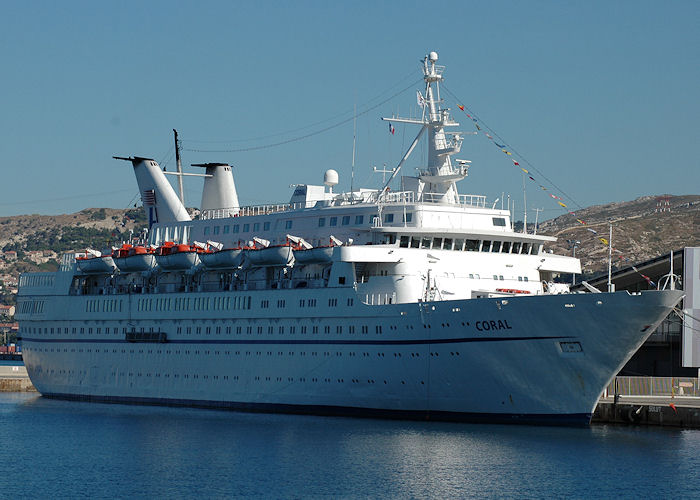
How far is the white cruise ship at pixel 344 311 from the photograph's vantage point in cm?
4212

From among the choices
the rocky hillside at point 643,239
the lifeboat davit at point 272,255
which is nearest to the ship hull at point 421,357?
the lifeboat davit at point 272,255

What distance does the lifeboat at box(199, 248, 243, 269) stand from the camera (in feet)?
177

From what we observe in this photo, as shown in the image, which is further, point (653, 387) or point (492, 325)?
point (653, 387)

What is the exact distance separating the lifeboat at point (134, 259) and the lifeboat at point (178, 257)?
673 millimetres

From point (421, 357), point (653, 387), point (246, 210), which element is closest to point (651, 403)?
point (653, 387)

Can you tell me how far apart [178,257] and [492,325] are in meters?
20.2

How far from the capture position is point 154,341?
2287 inches

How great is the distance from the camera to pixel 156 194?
215ft

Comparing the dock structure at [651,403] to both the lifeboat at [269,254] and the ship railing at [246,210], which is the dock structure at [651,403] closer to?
the lifeboat at [269,254]

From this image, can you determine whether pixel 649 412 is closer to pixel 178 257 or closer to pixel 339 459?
pixel 339 459

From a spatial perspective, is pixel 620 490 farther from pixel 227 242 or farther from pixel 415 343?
pixel 227 242

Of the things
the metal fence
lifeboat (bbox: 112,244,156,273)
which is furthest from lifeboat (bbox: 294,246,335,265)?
the metal fence

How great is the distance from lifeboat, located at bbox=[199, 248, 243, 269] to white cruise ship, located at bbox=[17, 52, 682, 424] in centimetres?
9

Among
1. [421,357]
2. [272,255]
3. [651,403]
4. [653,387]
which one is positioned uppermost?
[272,255]
